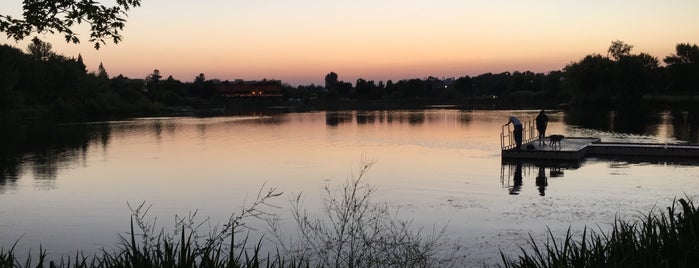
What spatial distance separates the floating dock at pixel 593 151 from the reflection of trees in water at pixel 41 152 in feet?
69.0

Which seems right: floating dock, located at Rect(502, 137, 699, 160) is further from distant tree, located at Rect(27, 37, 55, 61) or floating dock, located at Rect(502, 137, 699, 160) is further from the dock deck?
distant tree, located at Rect(27, 37, 55, 61)

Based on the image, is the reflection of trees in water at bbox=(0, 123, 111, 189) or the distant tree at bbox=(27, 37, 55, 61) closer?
the reflection of trees in water at bbox=(0, 123, 111, 189)

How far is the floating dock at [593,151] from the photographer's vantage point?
30.2 meters

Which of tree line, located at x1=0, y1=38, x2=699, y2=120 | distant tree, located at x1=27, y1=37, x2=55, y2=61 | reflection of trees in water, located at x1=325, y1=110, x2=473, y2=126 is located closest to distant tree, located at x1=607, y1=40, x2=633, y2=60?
tree line, located at x1=0, y1=38, x2=699, y2=120

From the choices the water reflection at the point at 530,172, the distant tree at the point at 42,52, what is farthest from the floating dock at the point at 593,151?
the distant tree at the point at 42,52

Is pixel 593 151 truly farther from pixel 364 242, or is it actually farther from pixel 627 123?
pixel 627 123

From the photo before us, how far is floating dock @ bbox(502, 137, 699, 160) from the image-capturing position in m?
30.2

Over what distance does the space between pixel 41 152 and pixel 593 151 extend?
3197 cm

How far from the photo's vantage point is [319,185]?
24016 millimetres

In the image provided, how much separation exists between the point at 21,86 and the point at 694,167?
327 ft

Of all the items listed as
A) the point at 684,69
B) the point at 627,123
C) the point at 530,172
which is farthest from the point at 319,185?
the point at 684,69

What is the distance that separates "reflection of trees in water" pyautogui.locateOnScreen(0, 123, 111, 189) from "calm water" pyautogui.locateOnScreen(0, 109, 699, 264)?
0.12 m

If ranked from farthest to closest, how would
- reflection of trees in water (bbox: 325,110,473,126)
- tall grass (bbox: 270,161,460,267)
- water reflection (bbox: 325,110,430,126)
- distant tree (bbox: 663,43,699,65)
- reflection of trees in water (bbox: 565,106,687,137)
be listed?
distant tree (bbox: 663,43,699,65) → water reflection (bbox: 325,110,430,126) → reflection of trees in water (bbox: 325,110,473,126) → reflection of trees in water (bbox: 565,106,687,137) → tall grass (bbox: 270,161,460,267)

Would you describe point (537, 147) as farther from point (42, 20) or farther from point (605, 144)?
point (42, 20)
